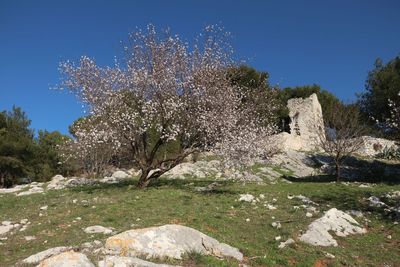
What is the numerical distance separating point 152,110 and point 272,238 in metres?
10.8

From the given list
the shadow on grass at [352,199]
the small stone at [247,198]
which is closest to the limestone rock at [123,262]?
the small stone at [247,198]

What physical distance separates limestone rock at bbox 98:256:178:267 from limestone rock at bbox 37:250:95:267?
1.19 ft

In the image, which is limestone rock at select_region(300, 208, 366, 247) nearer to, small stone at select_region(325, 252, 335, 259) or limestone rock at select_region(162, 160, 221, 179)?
small stone at select_region(325, 252, 335, 259)

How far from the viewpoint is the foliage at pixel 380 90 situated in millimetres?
45938

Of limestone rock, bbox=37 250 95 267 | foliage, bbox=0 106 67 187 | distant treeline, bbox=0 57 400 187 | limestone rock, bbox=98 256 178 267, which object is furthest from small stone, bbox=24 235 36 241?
foliage, bbox=0 106 67 187

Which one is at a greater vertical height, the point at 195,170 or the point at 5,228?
the point at 195,170

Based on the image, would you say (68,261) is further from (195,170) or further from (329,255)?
(195,170)

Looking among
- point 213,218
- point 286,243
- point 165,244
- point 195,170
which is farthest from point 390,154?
point 165,244

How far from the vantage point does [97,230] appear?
14477mm

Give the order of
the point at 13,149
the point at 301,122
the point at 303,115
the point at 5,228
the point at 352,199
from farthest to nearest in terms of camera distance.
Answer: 1. the point at 303,115
2. the point at 301,122
3. the point at 13,149
4. the point at 352,199
5. the point at 5,228

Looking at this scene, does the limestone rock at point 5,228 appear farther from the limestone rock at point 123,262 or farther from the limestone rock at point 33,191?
the limestone rock at point 33,191

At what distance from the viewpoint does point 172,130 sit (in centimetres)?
2266

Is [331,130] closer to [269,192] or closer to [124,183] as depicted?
[269,192]

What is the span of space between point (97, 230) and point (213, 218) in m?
4.59
